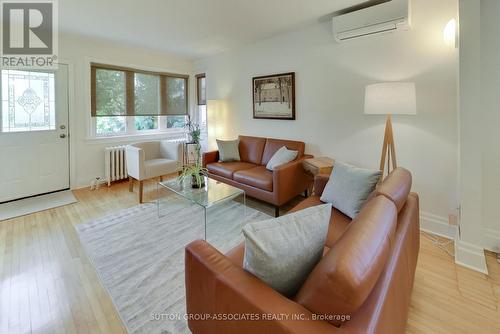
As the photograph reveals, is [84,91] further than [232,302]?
Yes

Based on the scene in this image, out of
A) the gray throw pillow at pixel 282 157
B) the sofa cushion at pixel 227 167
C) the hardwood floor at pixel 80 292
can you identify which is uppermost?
the gray throw pillow at pixel 282 157

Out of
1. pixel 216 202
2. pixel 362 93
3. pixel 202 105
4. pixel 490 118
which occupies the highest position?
pixel 202 105

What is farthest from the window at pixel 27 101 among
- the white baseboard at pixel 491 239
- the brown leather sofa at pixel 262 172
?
the white baseboard at pixel 491 239

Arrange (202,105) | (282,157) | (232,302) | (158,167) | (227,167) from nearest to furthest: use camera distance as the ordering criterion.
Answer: (232,302), (282,157), (227,167), (158,167), (202,105)

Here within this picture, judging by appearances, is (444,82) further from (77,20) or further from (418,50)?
(77,20)

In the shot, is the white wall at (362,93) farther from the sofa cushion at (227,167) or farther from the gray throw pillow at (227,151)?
the sofa cushion at (227,167)

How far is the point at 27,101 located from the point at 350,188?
169 inches

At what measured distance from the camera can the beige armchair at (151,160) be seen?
3416mm

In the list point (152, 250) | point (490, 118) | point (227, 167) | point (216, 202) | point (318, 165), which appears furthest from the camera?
point (227, 167)

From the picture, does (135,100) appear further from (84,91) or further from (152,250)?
(152,250)

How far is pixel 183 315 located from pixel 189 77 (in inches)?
192

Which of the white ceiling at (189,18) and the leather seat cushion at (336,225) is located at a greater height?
the white ceiling at (189,18)

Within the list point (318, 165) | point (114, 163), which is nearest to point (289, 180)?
point (318, 165)

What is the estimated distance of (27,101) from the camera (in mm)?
3373
